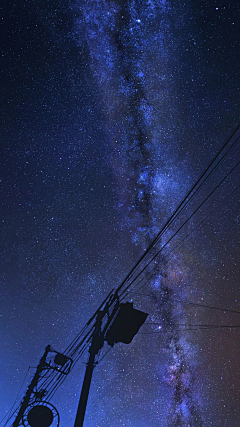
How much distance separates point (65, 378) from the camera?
13352 millimetres

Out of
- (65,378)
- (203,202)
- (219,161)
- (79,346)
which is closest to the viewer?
(219,161)

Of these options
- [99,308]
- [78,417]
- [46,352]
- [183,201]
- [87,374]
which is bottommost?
[78,417]

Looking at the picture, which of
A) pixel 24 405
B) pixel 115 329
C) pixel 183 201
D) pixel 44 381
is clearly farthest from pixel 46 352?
pixel 183 201

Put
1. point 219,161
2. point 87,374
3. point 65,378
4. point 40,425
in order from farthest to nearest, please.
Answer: point 65,378 < point 40,425 < point 87,374 < point 219,161

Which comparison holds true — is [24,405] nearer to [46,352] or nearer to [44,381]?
[44,381]

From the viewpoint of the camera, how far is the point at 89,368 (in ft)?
26.3

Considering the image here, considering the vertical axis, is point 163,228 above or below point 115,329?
above

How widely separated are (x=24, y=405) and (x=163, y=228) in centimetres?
1496

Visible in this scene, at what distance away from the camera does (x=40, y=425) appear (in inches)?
475

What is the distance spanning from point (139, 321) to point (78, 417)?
306 centimetres

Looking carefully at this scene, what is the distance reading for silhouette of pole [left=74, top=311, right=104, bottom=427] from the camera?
715 centimetres

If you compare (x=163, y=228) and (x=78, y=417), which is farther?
(x=78, y=417)

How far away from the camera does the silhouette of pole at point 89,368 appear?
7.15 m

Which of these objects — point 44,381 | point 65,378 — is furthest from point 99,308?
point 44,381
